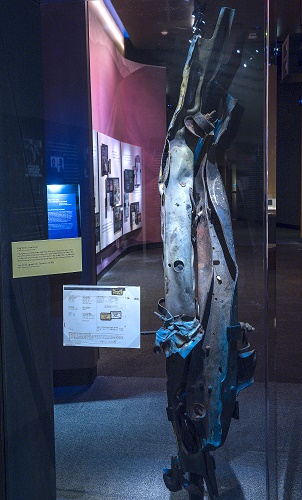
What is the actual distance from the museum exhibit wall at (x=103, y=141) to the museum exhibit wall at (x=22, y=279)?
272 mm

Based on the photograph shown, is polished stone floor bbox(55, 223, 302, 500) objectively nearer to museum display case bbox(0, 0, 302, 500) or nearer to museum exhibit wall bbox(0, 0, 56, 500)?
museum display case bbox(0, 0, 302, 500)

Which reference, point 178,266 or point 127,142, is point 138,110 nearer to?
point 127,142

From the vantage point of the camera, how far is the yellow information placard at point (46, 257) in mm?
2385

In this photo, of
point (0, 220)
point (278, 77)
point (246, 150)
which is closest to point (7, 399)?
point (0, 220)

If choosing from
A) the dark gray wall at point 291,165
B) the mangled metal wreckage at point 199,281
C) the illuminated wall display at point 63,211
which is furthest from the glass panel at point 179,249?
the dark gray wall at point 291,165

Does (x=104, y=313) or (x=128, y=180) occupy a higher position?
(x=128, y=180)

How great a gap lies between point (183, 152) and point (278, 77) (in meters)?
1.00

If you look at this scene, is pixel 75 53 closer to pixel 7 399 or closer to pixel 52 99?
pixel 52 99

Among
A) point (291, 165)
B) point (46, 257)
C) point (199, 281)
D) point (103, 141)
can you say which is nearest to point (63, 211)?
point (103, 141)

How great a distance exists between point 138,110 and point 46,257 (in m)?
0.81

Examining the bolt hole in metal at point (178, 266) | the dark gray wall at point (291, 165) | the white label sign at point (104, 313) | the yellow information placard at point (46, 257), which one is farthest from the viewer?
the dark gray wall at point (291, 165)

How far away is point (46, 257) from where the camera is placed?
8.08 ft

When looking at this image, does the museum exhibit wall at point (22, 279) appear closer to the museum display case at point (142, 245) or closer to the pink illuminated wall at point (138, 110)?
the museum display case at point (142, 245)

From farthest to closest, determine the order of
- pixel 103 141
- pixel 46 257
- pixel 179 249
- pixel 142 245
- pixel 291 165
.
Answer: pixel 291 165, pixel 103 141, pixel 142 245, pixel 46 257, pixel 179 249
